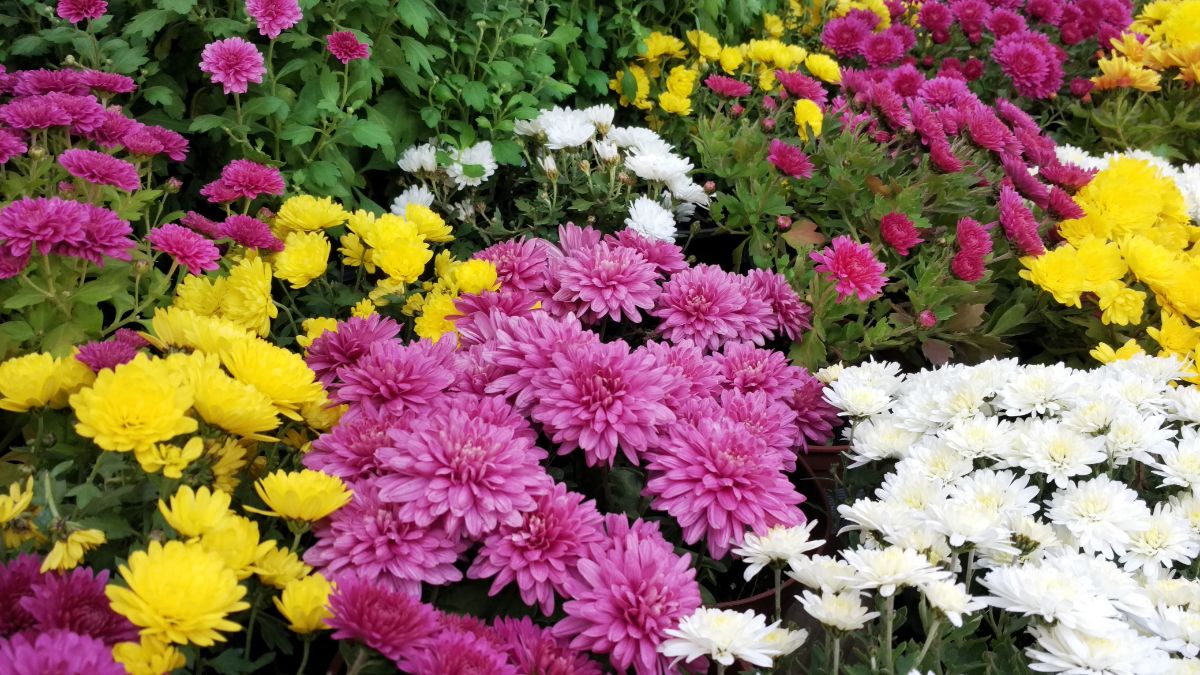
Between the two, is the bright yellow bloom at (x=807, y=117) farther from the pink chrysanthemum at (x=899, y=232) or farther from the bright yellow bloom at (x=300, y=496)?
the bright yellow bloom at (x=300, y=496)

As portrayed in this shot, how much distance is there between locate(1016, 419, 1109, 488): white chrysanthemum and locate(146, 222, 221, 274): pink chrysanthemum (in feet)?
4.73

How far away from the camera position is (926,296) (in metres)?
2.26

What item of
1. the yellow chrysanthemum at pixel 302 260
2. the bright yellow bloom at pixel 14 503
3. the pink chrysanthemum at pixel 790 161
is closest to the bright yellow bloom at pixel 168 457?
the bright yellow bloom at pixel 14 503

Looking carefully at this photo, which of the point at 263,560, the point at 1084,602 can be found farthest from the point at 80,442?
the point at 1084,602

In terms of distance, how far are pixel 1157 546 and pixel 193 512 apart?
1.32 meters

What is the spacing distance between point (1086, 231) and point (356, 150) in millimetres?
1997

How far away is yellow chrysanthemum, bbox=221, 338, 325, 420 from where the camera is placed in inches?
51.7

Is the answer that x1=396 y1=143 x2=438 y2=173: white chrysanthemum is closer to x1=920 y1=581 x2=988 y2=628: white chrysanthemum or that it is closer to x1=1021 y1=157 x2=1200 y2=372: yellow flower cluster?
x1=1021 y1=157 x2=1200 y2=372: yellow flower cluster

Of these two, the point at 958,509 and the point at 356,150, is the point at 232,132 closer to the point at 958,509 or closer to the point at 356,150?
the point at 356,150

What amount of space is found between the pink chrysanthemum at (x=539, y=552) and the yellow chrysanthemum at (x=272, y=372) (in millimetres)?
337

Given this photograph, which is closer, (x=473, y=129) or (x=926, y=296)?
(x=926, y=296)

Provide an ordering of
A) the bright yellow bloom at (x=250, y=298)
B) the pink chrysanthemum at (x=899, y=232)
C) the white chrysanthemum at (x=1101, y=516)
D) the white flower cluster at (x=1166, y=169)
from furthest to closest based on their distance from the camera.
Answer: the white flower cluster at (x=1166, y=169), the pink chrysanthemum at (x=899, y=232), the bright yellow bloom at (x=250, y=298), the white chrysanthemum at (x=1101, y=516)

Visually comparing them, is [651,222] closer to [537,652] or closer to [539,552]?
[539,552]

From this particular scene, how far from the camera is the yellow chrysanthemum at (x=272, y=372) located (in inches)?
51.7
